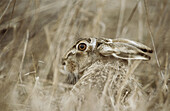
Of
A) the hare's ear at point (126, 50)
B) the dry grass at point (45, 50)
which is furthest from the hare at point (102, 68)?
the dry grass at point (45, 50)

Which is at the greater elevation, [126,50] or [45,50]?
[45,50]

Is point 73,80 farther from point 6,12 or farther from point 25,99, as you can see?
point 6,12

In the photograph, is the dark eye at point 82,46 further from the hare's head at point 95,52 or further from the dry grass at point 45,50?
the dry grass at point 45,50

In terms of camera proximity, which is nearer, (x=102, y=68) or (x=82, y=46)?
(x=102, y=68)

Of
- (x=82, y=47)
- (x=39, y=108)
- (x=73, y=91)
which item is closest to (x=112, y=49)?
(x=82, y=47)

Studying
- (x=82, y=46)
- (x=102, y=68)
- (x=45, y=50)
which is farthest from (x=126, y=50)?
(x=45, y=50)

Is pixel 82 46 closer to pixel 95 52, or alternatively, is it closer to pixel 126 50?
pixel 95 52

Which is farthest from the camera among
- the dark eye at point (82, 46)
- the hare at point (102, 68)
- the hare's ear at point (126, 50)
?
the dark eye at point (82, 46)

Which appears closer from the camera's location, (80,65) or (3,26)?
(80,65)
